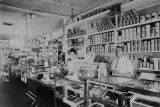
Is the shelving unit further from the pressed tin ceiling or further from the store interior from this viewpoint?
the pressed tin ceiling

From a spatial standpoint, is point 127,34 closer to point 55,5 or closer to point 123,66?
point 123,66

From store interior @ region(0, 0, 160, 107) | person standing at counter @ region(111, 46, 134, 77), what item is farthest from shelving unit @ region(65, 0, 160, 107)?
person standing at counter @ region(111, 46, 134, 77)

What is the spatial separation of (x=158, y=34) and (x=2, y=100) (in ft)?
16.4

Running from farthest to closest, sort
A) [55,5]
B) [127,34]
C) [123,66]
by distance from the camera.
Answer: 1. [55,5]
2. [127,34]
3. [123,66]

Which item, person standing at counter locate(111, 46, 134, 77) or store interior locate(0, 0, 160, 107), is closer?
store interior locate(0, 0, 160, 107)

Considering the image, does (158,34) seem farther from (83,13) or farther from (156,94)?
(83,13)

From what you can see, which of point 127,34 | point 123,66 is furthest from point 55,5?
point 123,66

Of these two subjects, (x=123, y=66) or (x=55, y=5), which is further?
(x=55, y=5)

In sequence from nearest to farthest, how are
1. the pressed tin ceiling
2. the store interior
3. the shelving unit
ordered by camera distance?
1. the store interior
2. the shelving unit
3. the pressed tin ceiling

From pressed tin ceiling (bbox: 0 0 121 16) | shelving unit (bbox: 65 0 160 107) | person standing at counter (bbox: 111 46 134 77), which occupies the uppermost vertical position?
pressed tin ceiling (bbox: 0 0 121 16)

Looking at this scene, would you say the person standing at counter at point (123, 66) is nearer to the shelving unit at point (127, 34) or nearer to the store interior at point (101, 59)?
the store interior at point (101, 59)

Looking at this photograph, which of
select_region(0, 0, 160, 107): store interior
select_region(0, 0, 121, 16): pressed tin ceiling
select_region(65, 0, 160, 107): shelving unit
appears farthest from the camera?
select_region(0, 0, 121, 16): pressed tin ceiling

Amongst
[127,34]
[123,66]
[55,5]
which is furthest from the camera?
[55,5]

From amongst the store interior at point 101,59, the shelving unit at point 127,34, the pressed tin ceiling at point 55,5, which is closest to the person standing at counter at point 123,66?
the store interior at point 101,59
